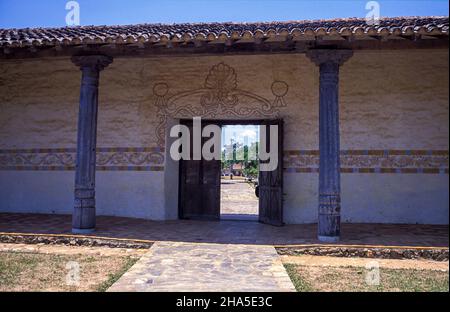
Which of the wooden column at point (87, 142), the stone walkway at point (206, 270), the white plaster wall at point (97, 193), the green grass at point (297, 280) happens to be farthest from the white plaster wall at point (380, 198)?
the wooden column at point (87, 142)

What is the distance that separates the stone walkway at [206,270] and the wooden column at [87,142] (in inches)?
65.5

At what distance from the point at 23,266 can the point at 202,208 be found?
4.50m

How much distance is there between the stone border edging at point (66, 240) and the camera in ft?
21.3

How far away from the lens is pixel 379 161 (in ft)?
27.9

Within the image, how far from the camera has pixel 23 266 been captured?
5176 mm

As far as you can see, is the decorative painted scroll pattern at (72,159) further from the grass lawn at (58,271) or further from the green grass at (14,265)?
the green grass at (14,265)

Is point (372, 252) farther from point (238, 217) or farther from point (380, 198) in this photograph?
point (238, 217)

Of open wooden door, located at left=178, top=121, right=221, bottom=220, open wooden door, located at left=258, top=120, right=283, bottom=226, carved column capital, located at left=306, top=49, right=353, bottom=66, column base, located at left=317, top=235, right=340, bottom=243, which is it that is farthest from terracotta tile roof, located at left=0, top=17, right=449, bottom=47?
column base, located at left=317, top=235, right=340, bottom=243

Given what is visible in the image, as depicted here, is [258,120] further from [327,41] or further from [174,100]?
[327,41]

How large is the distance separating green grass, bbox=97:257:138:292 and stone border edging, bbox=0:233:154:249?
870mm

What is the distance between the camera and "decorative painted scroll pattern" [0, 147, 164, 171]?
905cm

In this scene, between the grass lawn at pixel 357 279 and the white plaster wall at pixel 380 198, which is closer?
the grass lawn at pixel 357 279

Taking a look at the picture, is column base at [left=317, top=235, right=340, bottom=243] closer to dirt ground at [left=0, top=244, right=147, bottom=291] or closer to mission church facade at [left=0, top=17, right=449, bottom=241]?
mission church facade at [left=0, top=17, right=449, bottom=241]

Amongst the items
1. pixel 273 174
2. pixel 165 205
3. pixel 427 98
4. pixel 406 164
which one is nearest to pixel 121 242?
pixel 165 205
